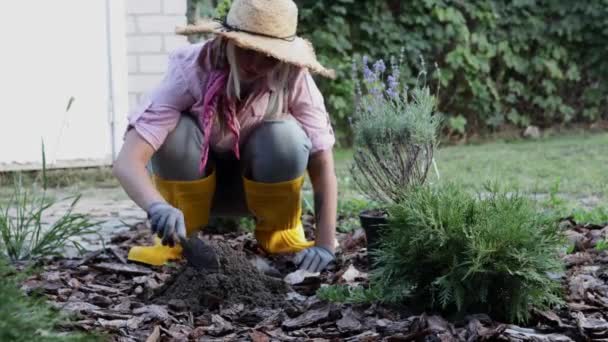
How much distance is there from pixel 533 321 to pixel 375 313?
1.42 ft

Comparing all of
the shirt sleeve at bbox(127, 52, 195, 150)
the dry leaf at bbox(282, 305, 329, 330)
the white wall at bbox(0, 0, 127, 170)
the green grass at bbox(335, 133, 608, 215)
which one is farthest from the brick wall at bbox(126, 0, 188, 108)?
the dry leaf at bbox(282, 305, 329, 330)

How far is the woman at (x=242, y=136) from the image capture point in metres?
3.21

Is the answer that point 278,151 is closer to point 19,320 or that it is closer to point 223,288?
point 223,288

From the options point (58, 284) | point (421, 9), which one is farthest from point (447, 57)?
point (58, 284)

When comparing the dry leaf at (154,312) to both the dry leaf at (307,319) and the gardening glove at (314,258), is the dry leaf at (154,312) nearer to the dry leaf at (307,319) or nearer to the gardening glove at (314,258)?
the dry leaf at (307,319)

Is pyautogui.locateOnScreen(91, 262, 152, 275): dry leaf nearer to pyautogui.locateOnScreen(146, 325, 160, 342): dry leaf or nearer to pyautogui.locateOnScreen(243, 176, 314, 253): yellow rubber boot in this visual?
pyautogui.locateOnScreen(243, 176, 314, 253): yellow rubber boot

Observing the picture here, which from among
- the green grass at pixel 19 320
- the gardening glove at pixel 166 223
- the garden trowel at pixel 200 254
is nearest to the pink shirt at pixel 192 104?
the gardening glove at pixel 166 223

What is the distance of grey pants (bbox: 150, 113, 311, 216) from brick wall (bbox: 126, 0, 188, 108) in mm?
3134

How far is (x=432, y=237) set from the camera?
2471 millimetres

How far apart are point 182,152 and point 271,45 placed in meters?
0.65

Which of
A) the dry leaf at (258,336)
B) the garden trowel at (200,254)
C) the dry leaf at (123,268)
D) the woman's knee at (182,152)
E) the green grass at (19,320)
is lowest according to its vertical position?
the dry leaf at (123,268)

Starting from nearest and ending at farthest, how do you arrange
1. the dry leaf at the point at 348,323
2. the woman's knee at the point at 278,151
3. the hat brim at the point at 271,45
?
the dry leaf at the point at 348,323 → the hat brim at the point at 271,45 → the woman's knee at the point at 278,151

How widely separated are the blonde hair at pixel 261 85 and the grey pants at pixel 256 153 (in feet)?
0.19

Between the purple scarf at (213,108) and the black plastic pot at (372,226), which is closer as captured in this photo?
the black plastic pot at (372,226)
